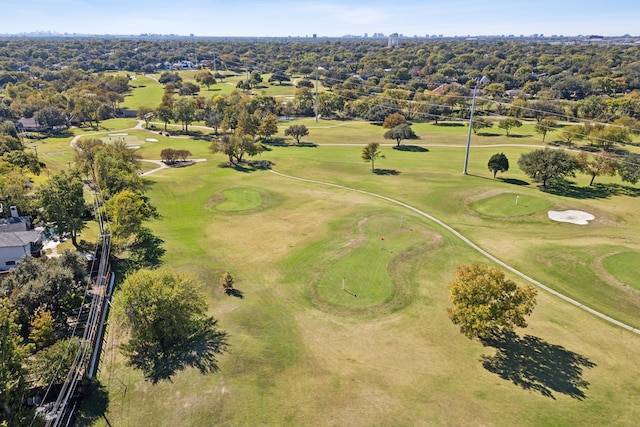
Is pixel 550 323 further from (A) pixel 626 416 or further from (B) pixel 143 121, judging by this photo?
(B) pixel 143 121

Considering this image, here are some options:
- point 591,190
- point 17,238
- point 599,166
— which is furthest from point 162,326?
point 599,166

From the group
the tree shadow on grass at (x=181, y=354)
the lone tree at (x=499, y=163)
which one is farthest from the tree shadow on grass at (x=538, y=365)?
the lone tree at (x=499, y=163)

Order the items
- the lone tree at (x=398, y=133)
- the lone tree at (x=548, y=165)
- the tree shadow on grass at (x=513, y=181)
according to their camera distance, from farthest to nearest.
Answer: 1. the lone tree at (x=398, y=133)
2. the tree shadow on grass at (x=513, y=181)
3. the lone tree at (x=548, y=165)

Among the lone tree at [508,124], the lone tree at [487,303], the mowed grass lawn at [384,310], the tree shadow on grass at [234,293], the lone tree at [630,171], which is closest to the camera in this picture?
the mowed grass lawn at [384,310]

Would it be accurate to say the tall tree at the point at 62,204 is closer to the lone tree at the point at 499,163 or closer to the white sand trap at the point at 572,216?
the white sand trap at the point at 572,216

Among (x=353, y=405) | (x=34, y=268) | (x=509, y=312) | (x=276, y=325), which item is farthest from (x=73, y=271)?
(x=509, y=312)
